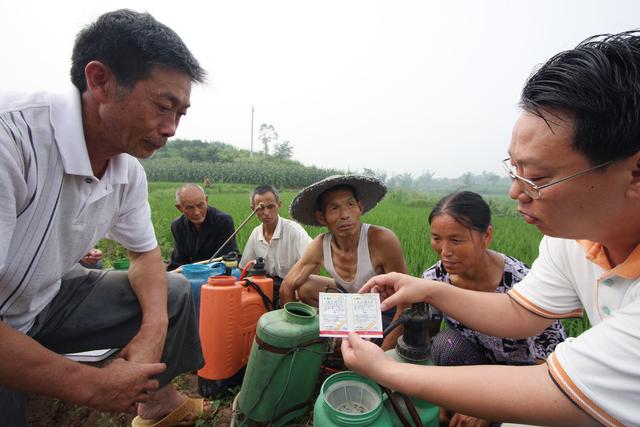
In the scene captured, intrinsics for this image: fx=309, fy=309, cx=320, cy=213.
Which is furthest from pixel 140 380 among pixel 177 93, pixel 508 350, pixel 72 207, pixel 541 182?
pixel 508 350

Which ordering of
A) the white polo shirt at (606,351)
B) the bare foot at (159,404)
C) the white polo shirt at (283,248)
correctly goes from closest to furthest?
1. the white polo shirt at (606,351)
2. the bare foot at (159,404)
3. the white polo shirt at (283,248)

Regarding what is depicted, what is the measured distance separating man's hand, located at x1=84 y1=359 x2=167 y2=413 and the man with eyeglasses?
0.88m

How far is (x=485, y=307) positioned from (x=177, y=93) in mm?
1609

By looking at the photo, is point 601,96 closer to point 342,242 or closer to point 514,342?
point 514,342

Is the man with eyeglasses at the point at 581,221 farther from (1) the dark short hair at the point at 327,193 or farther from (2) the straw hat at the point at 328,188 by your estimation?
(1) the dark short hair at the point at 327,193

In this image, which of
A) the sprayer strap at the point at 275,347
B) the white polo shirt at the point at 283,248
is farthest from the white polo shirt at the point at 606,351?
the white polo shirt at the point at 283,248

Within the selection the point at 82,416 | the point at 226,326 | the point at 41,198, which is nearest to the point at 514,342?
the point at 226,326

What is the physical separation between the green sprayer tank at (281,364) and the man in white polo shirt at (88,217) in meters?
0.44

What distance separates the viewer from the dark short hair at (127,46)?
3.95ft

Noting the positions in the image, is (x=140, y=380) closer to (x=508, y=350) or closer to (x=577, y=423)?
(x=577, y=423)

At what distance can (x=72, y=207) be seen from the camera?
1.26m

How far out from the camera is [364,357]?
107 centimetres

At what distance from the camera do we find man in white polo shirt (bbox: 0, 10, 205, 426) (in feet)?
3.40

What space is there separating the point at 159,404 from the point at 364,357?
4.17 feet
